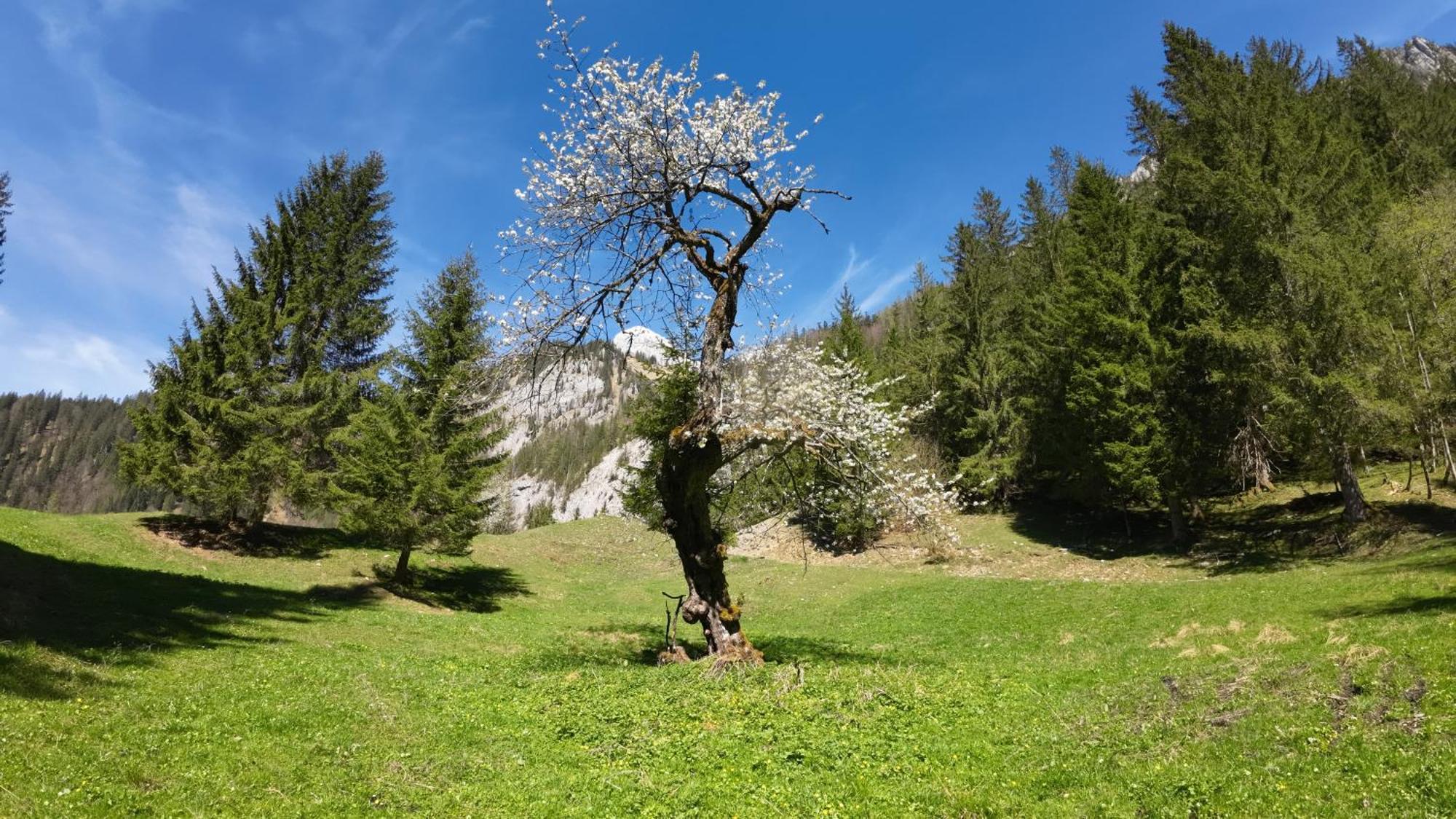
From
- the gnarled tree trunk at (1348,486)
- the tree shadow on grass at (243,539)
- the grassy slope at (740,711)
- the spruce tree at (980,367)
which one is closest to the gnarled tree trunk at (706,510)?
the grassy slope at (740,711)

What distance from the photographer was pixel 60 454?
546 feet

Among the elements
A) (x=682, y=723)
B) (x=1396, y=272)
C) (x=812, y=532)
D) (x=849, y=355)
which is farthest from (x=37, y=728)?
(x=849, y=355)

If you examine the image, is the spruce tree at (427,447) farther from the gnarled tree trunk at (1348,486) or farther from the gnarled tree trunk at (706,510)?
the gnarled tree trunk at (1348,486)

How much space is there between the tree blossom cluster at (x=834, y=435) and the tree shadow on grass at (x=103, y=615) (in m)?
10.2

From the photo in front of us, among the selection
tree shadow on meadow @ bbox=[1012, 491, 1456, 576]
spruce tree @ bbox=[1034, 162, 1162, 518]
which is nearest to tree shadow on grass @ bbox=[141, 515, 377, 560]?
spruce tree @ bbox=[1034, 162, 1162, 518]

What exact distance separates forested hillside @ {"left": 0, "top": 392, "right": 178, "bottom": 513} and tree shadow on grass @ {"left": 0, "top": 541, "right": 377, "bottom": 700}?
137 m

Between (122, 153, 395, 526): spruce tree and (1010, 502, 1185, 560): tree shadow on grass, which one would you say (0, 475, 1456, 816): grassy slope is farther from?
(1010, 502, 1185, 560): tree shadow on grass

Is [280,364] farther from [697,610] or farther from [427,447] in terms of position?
[697,610]

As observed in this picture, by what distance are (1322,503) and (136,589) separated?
42.8m

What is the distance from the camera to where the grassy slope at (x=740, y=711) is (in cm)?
688

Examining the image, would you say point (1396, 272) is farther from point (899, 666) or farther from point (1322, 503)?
point (899, 666)

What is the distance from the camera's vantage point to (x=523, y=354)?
11922 mm

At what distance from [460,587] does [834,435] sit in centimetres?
2189

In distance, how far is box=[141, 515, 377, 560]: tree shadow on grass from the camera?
27342mm
